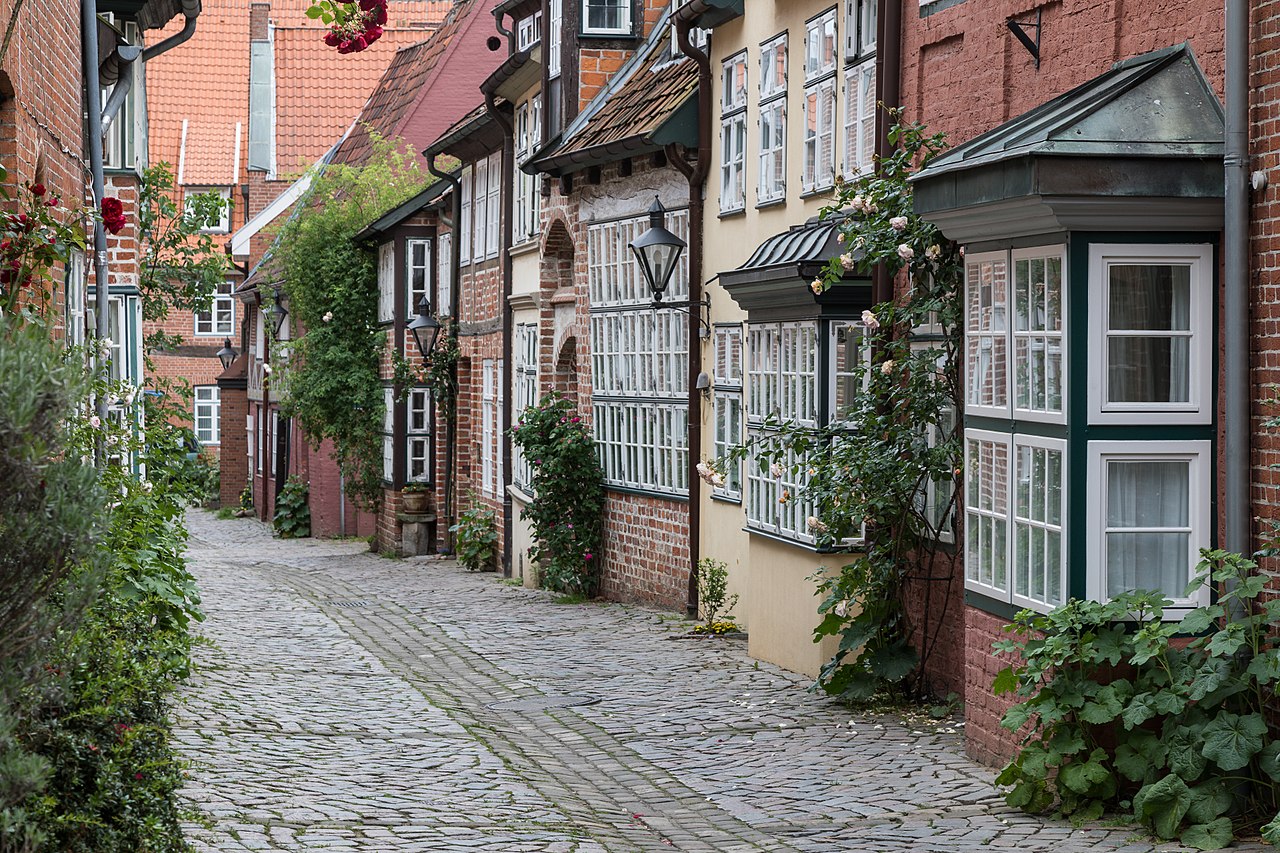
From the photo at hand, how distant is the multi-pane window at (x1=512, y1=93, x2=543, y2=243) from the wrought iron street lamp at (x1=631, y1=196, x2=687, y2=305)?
5659 mm

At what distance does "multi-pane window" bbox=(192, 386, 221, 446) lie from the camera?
49.3m

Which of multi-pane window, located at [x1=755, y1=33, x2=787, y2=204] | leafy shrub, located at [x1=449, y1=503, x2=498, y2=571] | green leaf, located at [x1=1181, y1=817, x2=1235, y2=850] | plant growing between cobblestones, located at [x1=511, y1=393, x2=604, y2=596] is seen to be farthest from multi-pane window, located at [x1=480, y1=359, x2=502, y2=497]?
green leaf, located at [x1=1181, y1=817, x2=1235, y2=850]

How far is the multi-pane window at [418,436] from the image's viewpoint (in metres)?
28.5

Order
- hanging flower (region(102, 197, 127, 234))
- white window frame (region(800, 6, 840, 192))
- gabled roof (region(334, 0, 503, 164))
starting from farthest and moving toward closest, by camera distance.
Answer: gabled roof (region(334, 0, 503, 164))
white window frame (region(800, 6, 840, 192))
hanging flower (region(102, 197, 127, 234))

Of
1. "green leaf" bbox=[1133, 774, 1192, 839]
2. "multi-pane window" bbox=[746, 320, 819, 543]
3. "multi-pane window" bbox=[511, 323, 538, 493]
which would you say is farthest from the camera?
"multi-pane window" bbox=[511, 323, 538, 493]

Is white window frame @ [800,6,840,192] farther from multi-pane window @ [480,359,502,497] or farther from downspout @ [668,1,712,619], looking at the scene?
multi-pane window @ [480,359,502,497]

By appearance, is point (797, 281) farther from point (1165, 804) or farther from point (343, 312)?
point (343, 312)

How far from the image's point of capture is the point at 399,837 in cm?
782

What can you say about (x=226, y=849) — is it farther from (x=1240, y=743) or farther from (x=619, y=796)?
(x=1240, y=743)

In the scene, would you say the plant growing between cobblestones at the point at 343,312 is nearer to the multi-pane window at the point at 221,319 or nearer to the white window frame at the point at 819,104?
the white window frame at the point at 819,104

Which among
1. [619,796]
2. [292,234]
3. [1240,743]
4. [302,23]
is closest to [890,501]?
[619,796]

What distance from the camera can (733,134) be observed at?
15.6 metres

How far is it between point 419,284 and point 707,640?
14549 mm

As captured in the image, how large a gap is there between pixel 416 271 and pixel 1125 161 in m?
21.3
